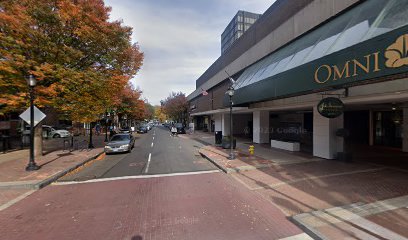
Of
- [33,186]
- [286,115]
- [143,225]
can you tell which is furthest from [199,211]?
[286,115]

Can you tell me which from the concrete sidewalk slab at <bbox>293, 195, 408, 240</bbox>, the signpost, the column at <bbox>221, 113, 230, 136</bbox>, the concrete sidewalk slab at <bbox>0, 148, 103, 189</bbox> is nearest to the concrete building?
the concrete sidewalk slab at <bbox>293, 195, 408, 240</bbox>

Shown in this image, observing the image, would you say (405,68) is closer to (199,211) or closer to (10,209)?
(199,211)

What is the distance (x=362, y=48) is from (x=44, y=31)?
570 inches

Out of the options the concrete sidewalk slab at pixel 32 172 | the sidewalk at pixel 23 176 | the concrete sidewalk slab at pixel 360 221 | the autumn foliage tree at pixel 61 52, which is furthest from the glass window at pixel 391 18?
the autumn foliage tree at pixel 61 52

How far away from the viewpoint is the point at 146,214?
5.49 meters

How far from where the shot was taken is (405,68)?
4641mm

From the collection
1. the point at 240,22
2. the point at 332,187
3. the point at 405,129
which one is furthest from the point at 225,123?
the point at 240,22

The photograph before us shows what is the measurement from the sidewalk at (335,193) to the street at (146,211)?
563 mm

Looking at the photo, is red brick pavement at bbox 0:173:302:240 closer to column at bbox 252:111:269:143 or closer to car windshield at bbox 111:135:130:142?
car windshield at bbox 111:135:130:142

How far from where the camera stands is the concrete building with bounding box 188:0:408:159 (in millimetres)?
5520

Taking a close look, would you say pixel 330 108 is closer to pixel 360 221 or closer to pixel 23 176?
pixel 360 221

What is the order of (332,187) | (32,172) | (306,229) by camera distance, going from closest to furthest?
(306,229) → (332,187) → (32,172)

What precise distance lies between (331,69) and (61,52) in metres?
12.8

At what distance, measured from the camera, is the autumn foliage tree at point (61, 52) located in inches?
424
